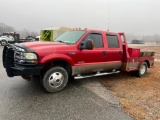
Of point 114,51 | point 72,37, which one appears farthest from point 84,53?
point 114,51

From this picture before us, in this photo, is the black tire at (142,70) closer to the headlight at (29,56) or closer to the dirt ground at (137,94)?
the dirt ground at (137,94)

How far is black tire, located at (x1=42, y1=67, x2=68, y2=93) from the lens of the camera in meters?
4.91

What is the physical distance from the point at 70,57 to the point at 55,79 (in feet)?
2.60

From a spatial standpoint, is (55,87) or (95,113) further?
(55,87)

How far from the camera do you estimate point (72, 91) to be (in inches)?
209

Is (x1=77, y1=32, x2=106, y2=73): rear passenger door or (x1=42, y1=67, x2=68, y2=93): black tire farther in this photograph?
(x1=77, y1=32, x2=106, y2=73): rear passenger door

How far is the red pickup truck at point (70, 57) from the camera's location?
15.3 ft

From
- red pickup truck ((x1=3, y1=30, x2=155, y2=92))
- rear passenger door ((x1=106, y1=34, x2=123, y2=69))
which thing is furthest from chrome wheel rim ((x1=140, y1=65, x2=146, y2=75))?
rear passenger door ((x1=106, y1=34, x2=123, y2=69))

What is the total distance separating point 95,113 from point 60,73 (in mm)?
1711

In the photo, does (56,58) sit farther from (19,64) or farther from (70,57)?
(19,64)

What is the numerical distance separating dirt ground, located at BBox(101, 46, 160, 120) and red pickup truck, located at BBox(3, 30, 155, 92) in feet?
1.80

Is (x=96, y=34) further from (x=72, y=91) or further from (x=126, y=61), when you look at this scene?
(x=72, y=91)

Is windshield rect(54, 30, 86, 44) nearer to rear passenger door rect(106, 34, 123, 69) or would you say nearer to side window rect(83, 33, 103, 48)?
side window rect(83, 33, 103, 48)

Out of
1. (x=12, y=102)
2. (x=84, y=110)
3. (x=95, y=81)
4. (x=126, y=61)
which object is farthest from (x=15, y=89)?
(x=126, y=61)
